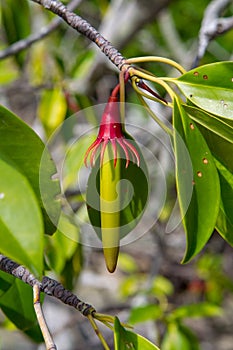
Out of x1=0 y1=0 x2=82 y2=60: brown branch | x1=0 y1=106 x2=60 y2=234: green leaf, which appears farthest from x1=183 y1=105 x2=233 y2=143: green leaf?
x1=0 y1=0 x2=82 y2=60: brown branch

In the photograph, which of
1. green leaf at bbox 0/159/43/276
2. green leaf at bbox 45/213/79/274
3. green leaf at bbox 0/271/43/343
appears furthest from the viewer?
green leaf at bbox 45/213/79/274

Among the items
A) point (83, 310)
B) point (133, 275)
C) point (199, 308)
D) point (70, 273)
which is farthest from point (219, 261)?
point (83, 310)

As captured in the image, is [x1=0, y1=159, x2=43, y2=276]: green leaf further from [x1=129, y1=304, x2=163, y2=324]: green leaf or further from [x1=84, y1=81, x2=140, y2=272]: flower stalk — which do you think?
[x1=129, y1=304, x2=163, y2=324]: green leaf

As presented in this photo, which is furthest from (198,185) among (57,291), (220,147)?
(57,291)

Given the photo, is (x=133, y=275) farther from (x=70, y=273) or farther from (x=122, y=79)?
(x=122, y=79)

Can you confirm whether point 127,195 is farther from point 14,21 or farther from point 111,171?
point 14,21

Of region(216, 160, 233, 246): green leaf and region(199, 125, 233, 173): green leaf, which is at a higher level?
region(199, 125, 233, 173): green leaf
